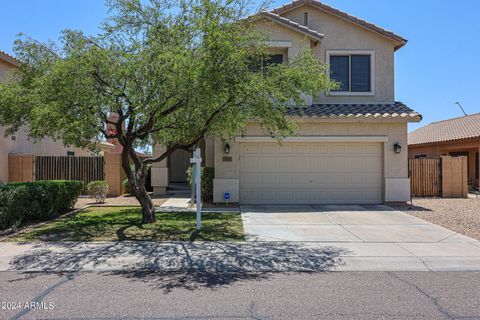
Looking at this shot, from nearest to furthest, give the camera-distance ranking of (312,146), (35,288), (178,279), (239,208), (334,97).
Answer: (35,288)
(178,279)
(239,208)
(312,146)
(334,97)

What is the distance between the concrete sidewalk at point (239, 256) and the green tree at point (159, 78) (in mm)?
2647

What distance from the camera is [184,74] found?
811cm

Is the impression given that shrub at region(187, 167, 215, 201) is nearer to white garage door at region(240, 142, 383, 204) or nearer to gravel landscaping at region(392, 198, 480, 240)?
white garage door at region(240, 142, 383, 204)

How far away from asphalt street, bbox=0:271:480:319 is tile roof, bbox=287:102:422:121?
859 cm

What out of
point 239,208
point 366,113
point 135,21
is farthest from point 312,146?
point 135,21

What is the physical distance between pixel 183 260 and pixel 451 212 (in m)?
10.2

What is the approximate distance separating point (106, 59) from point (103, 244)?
3942 millimetres

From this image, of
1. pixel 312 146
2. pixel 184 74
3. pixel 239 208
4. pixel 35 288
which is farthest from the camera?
pixel 312 146

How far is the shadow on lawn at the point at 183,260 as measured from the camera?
6781 millimetres

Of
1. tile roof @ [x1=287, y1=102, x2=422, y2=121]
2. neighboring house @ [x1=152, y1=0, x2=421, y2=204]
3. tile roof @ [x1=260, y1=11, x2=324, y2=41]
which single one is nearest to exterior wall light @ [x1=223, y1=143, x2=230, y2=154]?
neighboring house @ [x1=152, y1=0, x2=421, y2=204]

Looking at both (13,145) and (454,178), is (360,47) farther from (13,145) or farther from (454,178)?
(13,145)

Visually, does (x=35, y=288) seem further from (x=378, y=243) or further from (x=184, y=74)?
(x=378, y=243)

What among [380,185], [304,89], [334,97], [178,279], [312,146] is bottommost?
[178,279]

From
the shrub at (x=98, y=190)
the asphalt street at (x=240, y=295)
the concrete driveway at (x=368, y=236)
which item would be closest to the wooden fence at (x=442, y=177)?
the concrete driveway at (x=368, y=236)
